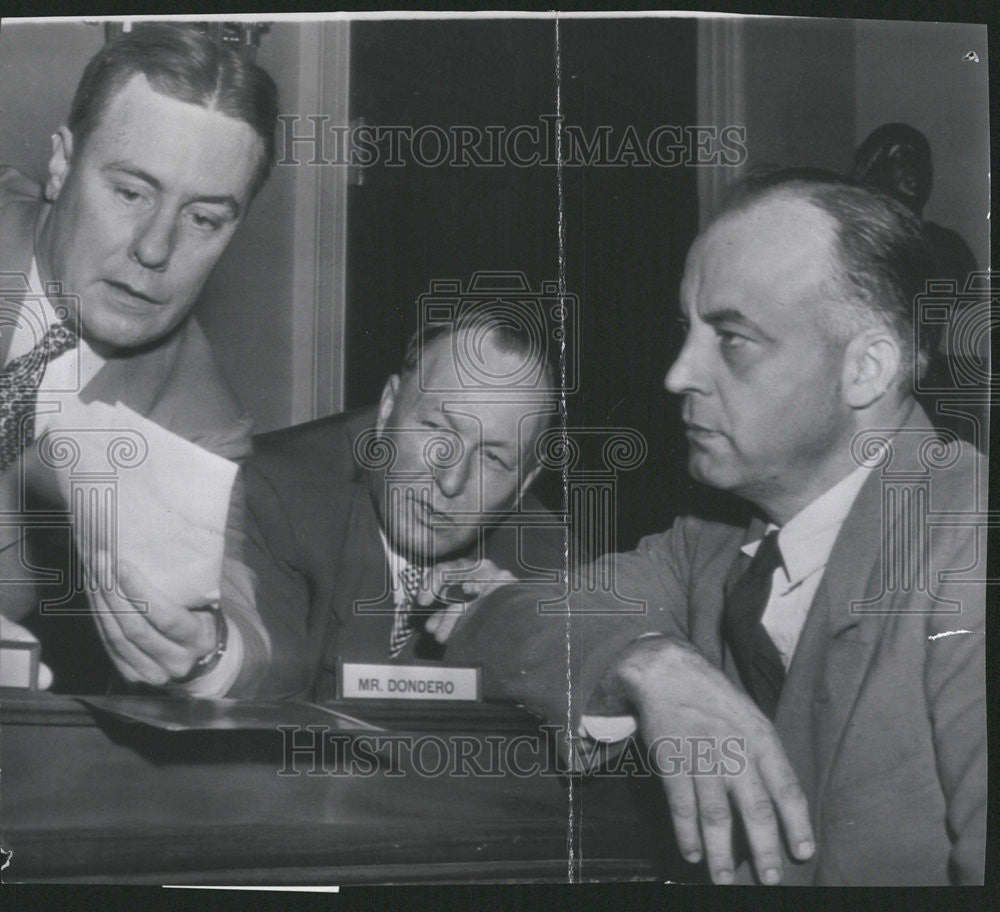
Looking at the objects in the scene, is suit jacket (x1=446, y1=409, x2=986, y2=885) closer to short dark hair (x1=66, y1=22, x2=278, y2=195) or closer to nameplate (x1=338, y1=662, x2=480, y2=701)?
nameplate (x1=338, y1=662, x2=480, y2=701)

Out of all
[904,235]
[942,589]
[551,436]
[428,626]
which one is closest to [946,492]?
[942,589]

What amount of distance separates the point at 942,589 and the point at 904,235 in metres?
0.94

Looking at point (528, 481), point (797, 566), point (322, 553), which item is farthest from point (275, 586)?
point (797, 566)

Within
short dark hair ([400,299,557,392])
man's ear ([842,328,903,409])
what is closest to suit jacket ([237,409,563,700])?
short dark hair ([400,299,557,392])

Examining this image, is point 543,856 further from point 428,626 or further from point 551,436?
point 551,436

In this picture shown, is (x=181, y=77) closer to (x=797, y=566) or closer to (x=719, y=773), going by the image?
(x=797, y=566)

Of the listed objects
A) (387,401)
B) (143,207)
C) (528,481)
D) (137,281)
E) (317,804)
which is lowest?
(317,804)

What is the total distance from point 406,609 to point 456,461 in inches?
16.4

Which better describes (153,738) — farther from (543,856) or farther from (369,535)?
(543,856)

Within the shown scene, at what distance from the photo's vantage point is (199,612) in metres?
3.21

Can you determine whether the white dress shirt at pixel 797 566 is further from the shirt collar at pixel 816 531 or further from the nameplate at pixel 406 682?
the nameplate at pixel 406 682

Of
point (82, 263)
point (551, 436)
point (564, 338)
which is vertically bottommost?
point (551, 436)

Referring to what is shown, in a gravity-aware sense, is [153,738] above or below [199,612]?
below

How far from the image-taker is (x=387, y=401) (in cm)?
324
